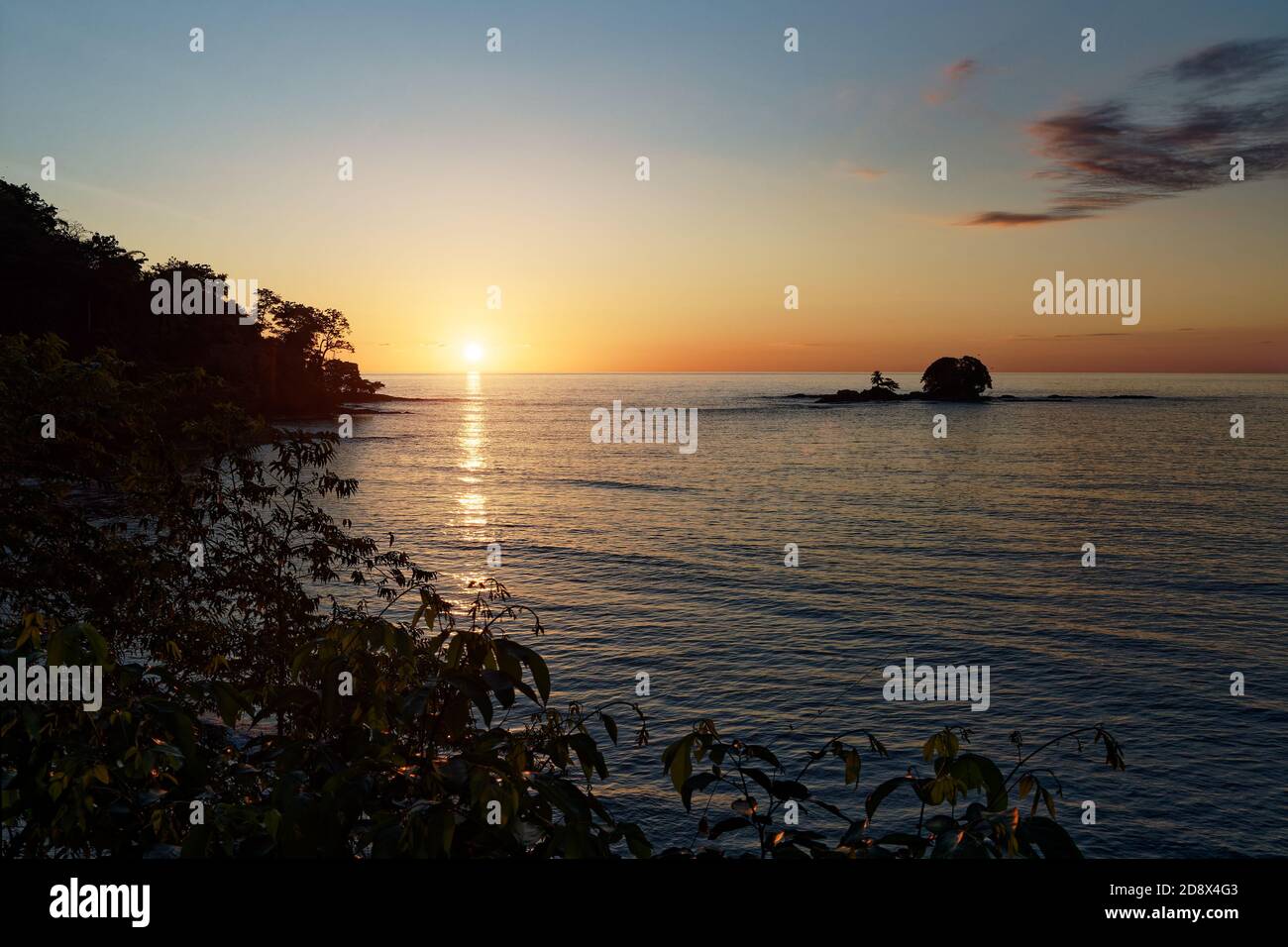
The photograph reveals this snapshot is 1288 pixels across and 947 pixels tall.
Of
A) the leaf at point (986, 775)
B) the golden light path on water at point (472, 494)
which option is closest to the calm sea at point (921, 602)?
the golden light path on water at point (472, 494)

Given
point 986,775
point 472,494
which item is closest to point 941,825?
point 986,775

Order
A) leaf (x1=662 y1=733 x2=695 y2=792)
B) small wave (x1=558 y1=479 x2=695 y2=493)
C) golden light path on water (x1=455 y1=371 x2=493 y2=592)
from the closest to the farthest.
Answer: leaf (x1=662 y1=733 x2=695 y2=792)
golden light path on water (x1=455 y1=371 x2=493 y2=592)
small wave (x1=558 y1=479 x2=695 y2=493)

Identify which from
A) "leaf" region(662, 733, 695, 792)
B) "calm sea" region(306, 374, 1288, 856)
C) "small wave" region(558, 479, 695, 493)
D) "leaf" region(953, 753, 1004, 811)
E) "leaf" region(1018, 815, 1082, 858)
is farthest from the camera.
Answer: "small wave" region(558, 479, 695, 493)

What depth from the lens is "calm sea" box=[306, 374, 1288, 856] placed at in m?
23.8

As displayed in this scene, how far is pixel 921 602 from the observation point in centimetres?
4044

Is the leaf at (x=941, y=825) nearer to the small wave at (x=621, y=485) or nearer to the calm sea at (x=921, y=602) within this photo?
the calm sea at (x=921, y=602)

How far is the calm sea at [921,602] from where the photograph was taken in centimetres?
2375

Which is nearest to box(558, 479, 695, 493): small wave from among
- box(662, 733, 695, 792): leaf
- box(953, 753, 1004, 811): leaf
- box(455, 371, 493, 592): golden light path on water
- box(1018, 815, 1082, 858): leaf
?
box(455, 371, 493, 592): golden light path on water

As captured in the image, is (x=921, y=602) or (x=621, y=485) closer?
(x=921, y=602)

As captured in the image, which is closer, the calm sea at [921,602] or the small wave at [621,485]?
the calm sea at [921,602]

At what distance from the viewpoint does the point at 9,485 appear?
→ 52.4ft

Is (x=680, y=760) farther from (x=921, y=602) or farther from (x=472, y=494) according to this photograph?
(x=472, y=494)

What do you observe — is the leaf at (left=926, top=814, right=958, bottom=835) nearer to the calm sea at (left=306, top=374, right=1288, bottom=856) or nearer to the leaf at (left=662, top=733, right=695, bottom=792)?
the leaf at (left=662, top=733, right=695, bottom=792)
